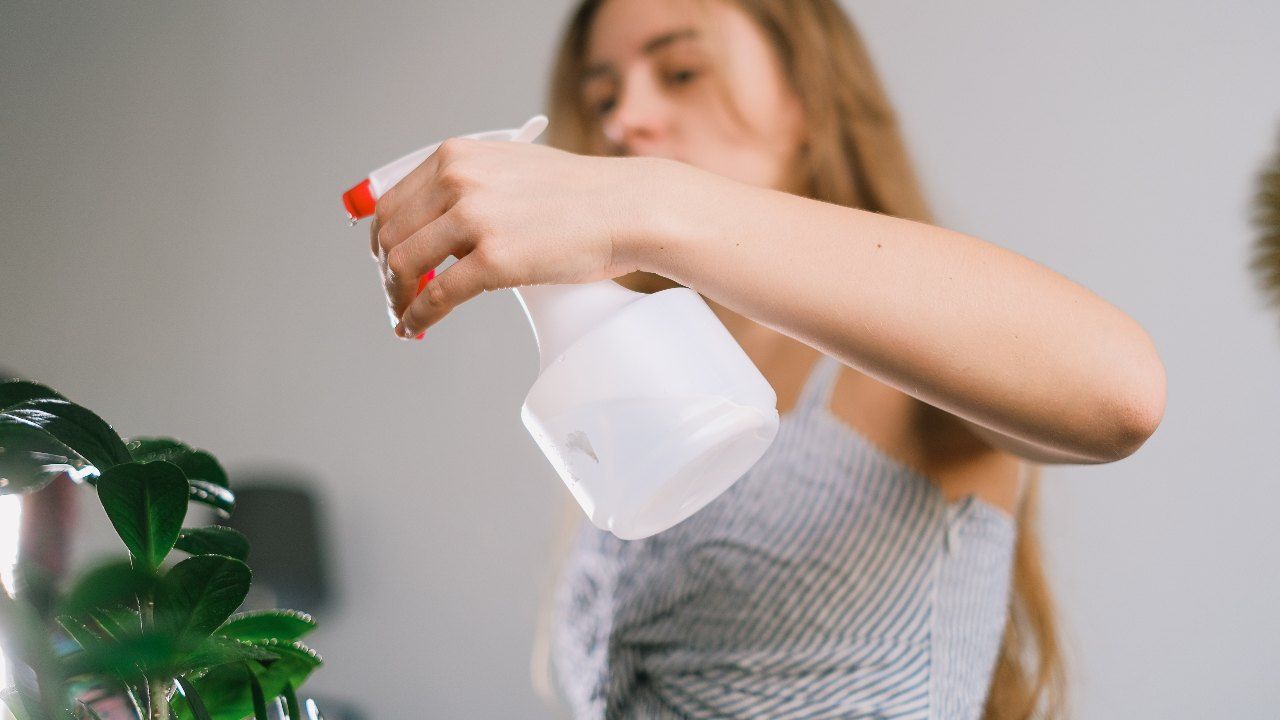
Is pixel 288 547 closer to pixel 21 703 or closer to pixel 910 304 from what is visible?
pixel 21 703

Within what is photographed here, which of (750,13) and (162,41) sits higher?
(162,41)

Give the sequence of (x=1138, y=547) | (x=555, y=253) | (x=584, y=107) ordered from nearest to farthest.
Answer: (x=555, y=253) < (x=1138, y=547) < (x=584, y=107)

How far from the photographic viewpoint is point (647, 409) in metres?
0.30

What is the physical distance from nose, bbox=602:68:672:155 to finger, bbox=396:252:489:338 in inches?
15.1

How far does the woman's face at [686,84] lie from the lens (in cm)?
69

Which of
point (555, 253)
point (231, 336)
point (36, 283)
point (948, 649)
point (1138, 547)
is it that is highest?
point (555, 253)

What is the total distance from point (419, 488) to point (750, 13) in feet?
1.96

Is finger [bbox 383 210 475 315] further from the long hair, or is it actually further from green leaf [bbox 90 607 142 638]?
the long hair

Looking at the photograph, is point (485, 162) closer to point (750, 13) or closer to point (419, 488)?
point (750, 13)

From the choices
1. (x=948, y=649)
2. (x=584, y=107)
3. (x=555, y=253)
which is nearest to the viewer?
(x=555, y=253)

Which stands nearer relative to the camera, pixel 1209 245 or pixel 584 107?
pixel 1209 245

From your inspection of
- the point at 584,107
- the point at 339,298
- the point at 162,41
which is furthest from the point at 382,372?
the point at 162,41

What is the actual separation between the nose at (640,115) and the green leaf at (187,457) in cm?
44

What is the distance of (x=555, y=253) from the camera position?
12.6 inches
